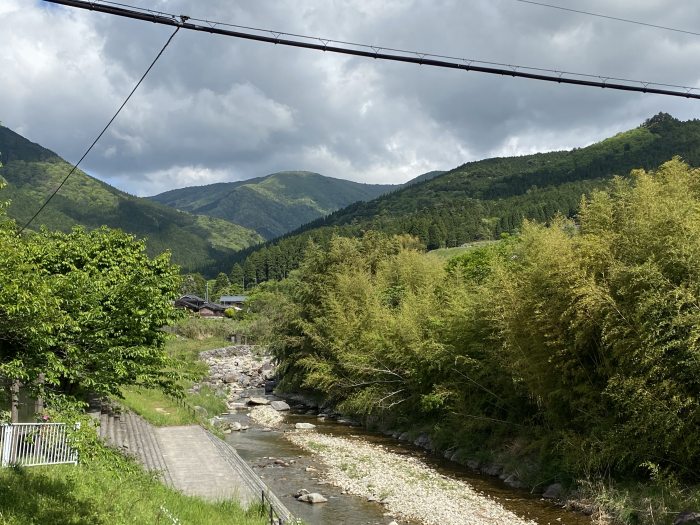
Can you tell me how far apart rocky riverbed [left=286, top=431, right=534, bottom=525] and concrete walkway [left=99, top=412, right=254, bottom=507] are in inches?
150

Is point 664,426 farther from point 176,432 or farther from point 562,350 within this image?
point 176,432

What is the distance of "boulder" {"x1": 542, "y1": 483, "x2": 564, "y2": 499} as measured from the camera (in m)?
15.6

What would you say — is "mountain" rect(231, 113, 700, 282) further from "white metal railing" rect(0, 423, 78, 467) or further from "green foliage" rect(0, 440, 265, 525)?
"white metal railing" rect(0, 423, 78, 467)

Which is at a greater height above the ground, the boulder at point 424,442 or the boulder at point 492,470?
the boulder at point 492,470

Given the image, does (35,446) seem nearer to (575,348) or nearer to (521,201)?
(575,348)

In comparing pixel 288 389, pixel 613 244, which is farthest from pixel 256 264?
pixel 613 244

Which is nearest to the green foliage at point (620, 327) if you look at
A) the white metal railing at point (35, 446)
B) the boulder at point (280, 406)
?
the white metal railing at point (35, 446)

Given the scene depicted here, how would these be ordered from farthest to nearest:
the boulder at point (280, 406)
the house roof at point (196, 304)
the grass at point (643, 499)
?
the house roof at point (196, 304)
the boulder at point (280, 406)
the grass at point (643, 499)

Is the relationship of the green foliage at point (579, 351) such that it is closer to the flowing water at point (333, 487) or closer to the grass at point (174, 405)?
the flowing water at point (333, 487)

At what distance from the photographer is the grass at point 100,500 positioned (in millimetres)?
7828

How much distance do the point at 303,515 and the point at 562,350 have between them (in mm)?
8388

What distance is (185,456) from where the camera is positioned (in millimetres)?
17562

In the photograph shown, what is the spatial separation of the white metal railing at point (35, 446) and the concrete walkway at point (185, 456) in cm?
134

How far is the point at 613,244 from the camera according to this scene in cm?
1486
